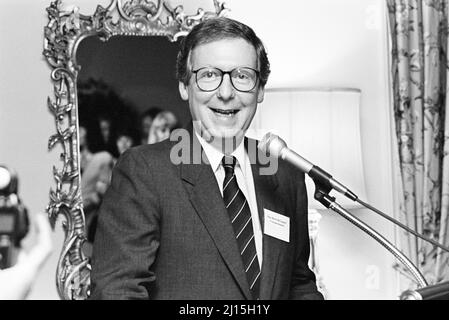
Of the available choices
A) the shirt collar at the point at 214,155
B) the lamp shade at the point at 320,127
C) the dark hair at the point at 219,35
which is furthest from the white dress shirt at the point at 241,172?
the lamp shade at the point at 320,127

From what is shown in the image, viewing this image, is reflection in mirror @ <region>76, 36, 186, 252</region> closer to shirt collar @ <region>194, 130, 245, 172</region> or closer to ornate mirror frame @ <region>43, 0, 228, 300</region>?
ornate mirror frame @ <region>43, 0, 228, 300</region>

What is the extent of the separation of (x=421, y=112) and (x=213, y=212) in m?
2.21

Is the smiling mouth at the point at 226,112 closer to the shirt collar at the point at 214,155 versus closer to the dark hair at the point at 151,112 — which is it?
the shirt collar at the point at 214,155

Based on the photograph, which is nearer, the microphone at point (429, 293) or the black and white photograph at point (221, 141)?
the microphone at point (429, 293)

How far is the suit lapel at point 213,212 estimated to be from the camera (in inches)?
72.6

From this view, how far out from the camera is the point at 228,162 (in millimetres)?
2035

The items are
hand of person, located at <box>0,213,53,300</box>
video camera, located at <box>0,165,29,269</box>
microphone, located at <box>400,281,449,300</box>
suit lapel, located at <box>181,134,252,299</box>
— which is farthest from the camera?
hand of person, located at <box>0,213,53,300</box>

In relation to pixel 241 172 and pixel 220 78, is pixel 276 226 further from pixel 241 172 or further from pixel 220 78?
pixel 220 78

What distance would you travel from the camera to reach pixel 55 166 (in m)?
3.38

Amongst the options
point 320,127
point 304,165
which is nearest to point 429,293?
point 304,165

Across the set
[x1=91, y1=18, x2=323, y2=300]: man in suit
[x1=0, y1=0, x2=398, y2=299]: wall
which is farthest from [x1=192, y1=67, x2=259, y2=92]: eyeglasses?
[x1=0, y1=0, x2=398, y2=299]: wall

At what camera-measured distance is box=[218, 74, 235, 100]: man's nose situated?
1.96 m

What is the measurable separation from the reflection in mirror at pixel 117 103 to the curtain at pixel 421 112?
116cm

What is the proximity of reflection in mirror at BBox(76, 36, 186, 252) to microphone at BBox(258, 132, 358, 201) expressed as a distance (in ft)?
5.59
